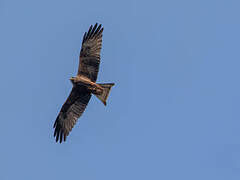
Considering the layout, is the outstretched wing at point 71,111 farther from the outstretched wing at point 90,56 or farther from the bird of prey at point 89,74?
the outstretched wing at point 90,56

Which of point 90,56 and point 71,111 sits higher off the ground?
point 90,56

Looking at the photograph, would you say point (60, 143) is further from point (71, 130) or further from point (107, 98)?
point (107, 98)

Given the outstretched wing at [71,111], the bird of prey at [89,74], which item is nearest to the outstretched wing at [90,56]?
the bird of prey at [89,74]

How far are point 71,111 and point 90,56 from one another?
2590 millimetres

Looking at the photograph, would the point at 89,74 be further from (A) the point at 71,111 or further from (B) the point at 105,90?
(A) the point at 71,111

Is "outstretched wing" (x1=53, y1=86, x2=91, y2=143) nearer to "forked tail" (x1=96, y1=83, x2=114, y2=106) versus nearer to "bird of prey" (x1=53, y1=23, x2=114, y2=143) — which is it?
"bird of prey" (x1=53, y1=23, x2=114, y2=143)

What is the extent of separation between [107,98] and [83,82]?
1.15m

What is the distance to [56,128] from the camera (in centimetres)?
2105

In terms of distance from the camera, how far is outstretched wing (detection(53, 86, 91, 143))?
20484 millimetres

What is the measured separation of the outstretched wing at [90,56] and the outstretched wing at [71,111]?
2.76 feet

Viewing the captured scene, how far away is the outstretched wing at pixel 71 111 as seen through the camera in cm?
2048

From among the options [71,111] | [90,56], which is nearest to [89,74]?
[90,56]

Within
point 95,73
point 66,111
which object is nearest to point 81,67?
point 95,73

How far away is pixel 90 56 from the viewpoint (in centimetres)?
1975
